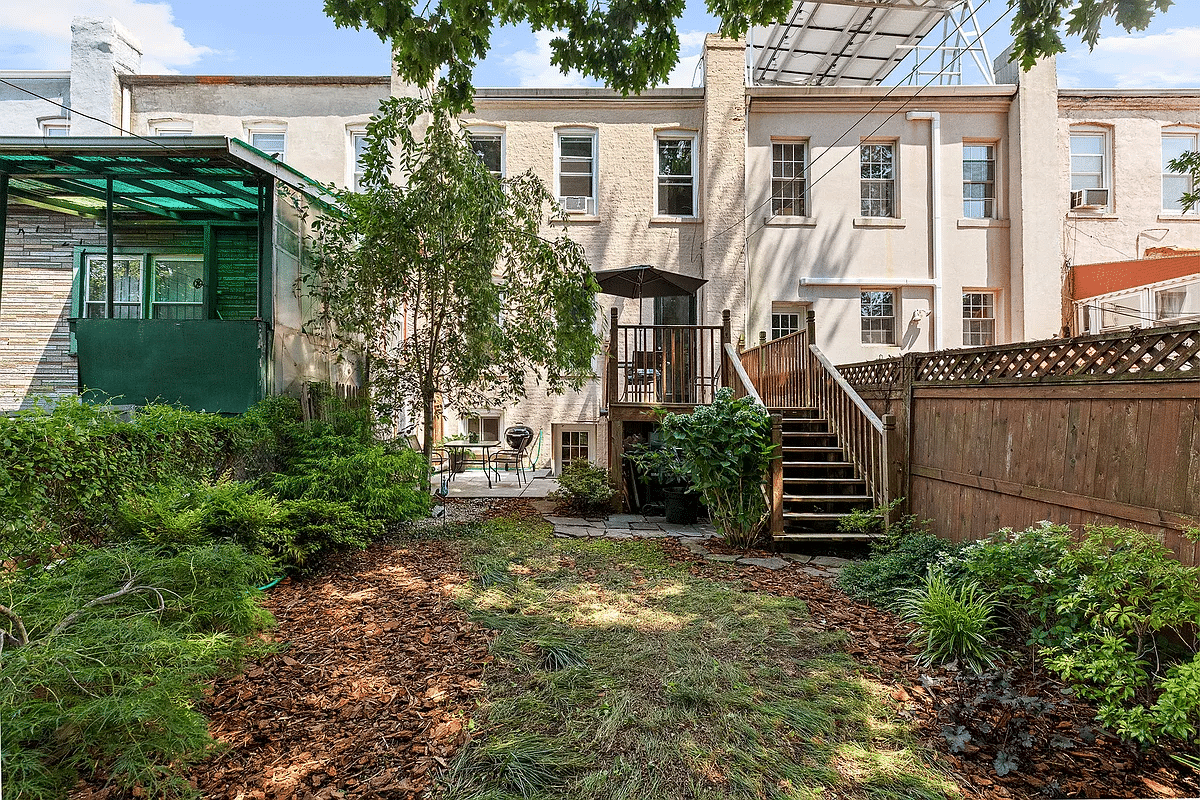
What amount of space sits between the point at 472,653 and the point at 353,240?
210 inches

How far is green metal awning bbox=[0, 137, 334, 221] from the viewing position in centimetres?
573

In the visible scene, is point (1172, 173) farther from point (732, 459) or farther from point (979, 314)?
point (732, 459)

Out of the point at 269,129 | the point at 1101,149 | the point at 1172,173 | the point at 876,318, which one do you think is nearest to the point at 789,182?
the point at 876,318

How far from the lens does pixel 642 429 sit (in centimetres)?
949

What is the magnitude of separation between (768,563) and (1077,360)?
9.78 feet

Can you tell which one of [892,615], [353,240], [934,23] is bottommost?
[892,615]

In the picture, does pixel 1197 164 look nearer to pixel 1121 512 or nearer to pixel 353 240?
pixel 1121 512

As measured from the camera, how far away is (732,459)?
6.02 m

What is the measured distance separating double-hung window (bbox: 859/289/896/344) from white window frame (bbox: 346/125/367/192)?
10.4m

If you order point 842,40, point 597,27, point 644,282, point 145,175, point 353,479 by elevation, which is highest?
point 842,40

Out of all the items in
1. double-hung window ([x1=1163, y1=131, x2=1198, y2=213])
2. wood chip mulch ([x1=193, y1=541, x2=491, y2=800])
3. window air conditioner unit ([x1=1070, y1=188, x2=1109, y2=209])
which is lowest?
wood chip mulch ([x1=193, y1=541, x2=491, y2=800])

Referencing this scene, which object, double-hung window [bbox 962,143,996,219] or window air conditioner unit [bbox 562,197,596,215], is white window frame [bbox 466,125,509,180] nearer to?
window air conditioner unit [bbox 562,197,596,215]

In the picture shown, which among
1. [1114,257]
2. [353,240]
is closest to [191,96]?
[353,240]

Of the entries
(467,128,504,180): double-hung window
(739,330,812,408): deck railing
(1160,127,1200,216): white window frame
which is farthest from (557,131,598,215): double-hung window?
(1160,127,1200,216): white window frame
